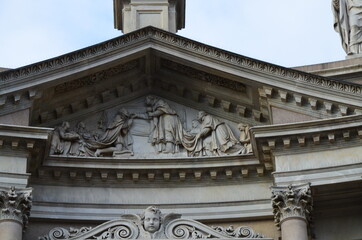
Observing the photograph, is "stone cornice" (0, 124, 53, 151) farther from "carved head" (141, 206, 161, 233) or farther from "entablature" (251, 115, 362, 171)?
"entablature" (251, 115, 362, 171)

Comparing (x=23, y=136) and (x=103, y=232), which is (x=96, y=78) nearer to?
(x=23, y=136)

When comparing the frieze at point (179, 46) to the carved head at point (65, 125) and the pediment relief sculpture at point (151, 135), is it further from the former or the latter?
the pediment relief sculpture at point (151, 135)

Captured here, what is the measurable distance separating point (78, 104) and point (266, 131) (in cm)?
441

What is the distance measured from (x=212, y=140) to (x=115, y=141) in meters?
2.11

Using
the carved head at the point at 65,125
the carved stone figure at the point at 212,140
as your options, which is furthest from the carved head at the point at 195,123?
the carved head at the point at 65,125

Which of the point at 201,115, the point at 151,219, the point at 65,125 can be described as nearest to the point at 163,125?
the point at 201,115

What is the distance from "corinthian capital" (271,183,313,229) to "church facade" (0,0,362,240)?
0.08 ft

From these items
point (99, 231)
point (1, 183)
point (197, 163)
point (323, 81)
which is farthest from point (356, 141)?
point (1, 183)

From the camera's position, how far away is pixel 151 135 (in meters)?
24.7

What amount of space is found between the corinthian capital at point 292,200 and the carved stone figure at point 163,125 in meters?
3.02

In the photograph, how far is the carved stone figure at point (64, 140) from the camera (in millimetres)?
23938

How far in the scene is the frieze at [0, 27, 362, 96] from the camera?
919 inches

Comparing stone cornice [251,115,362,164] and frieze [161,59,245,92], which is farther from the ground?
frieze [161,59,245,92]

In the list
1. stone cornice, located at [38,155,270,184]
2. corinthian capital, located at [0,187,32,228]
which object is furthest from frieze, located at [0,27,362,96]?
corinthian capital, located at [0,187,32,228]
